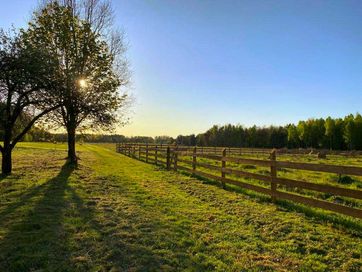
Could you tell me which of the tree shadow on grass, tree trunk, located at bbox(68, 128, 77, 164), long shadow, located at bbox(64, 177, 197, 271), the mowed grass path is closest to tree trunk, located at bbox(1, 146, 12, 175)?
the mowed grass path

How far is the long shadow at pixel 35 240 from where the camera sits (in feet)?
14.9

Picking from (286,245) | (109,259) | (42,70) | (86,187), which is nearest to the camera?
(109,259)

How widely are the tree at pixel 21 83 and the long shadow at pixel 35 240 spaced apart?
612 cm

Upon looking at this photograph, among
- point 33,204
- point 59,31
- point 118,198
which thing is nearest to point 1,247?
point 33,204

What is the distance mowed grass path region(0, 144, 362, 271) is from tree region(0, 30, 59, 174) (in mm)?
5077

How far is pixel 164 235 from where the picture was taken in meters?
5.96

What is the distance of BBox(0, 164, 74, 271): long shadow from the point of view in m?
4.55

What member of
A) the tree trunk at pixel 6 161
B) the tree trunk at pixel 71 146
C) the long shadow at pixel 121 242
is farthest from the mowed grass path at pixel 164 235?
the tree trunk at pixel 71 146

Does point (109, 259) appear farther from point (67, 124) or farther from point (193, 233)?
point (67, 124)

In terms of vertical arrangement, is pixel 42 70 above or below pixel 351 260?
above

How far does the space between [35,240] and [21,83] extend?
928 centimetres

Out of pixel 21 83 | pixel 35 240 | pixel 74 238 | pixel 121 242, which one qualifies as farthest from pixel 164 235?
pixel 21 83

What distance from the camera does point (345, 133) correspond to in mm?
82750

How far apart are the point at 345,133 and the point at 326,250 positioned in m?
86.9
